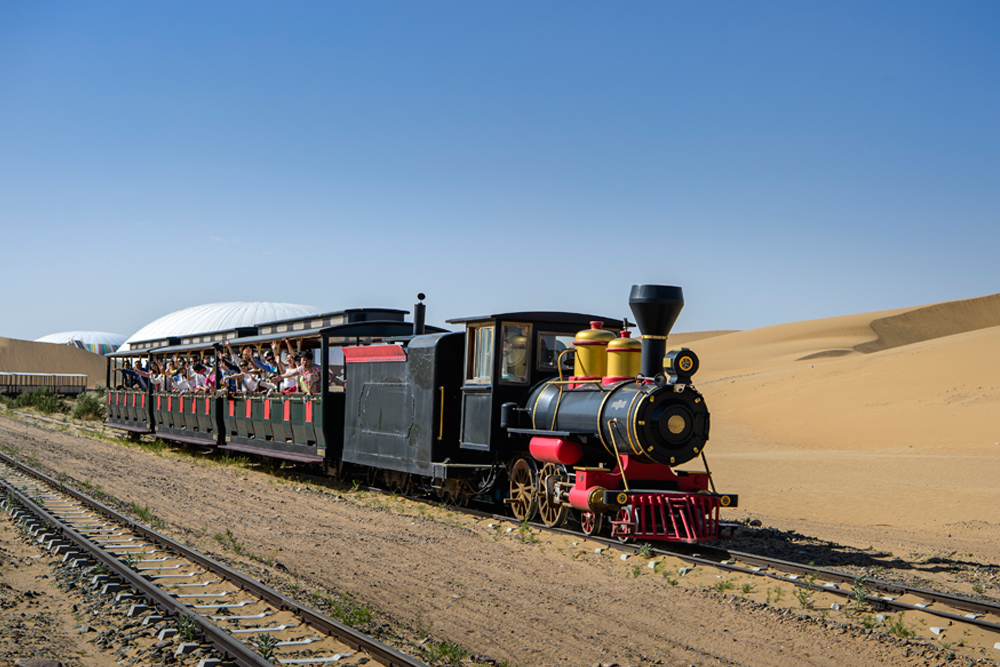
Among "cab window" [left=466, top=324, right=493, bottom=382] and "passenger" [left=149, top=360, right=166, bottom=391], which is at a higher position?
"cab window" [left=466, top=324, right=493, bottom=382]

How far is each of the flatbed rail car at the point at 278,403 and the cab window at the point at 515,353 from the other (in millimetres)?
4812

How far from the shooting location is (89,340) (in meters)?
144

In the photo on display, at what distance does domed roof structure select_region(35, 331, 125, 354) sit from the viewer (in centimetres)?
13900

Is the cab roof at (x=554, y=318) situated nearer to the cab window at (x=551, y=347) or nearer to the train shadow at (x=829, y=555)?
the cab window at (x=551, y=347)

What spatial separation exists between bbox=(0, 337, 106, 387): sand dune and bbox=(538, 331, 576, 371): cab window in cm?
12661

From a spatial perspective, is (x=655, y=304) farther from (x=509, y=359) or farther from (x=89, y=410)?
(x=89, y=410)

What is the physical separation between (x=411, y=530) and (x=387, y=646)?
16.9 feet

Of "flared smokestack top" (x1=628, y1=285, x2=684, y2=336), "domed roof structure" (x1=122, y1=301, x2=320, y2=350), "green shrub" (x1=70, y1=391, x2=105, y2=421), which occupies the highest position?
"domed roof structure" (x1=122, y1=301, x2=320, y2=350)

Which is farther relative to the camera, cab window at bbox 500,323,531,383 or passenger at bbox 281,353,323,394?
passenger at bbox 281,353,323,394

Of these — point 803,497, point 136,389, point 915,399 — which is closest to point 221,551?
point 803,497

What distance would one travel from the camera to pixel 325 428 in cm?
1527

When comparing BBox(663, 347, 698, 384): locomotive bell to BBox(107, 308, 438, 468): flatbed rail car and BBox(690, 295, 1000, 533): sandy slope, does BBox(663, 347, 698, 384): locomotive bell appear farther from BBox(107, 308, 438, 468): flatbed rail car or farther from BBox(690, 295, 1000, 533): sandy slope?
BBox(107, 308, 438, 468): flatbed rail car

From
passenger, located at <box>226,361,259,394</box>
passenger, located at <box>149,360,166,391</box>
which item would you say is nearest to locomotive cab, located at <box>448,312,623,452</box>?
passenger, located at <box>226,361,259,394</box>

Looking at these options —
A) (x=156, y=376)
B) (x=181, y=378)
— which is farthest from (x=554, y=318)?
(x=156, y=376)
